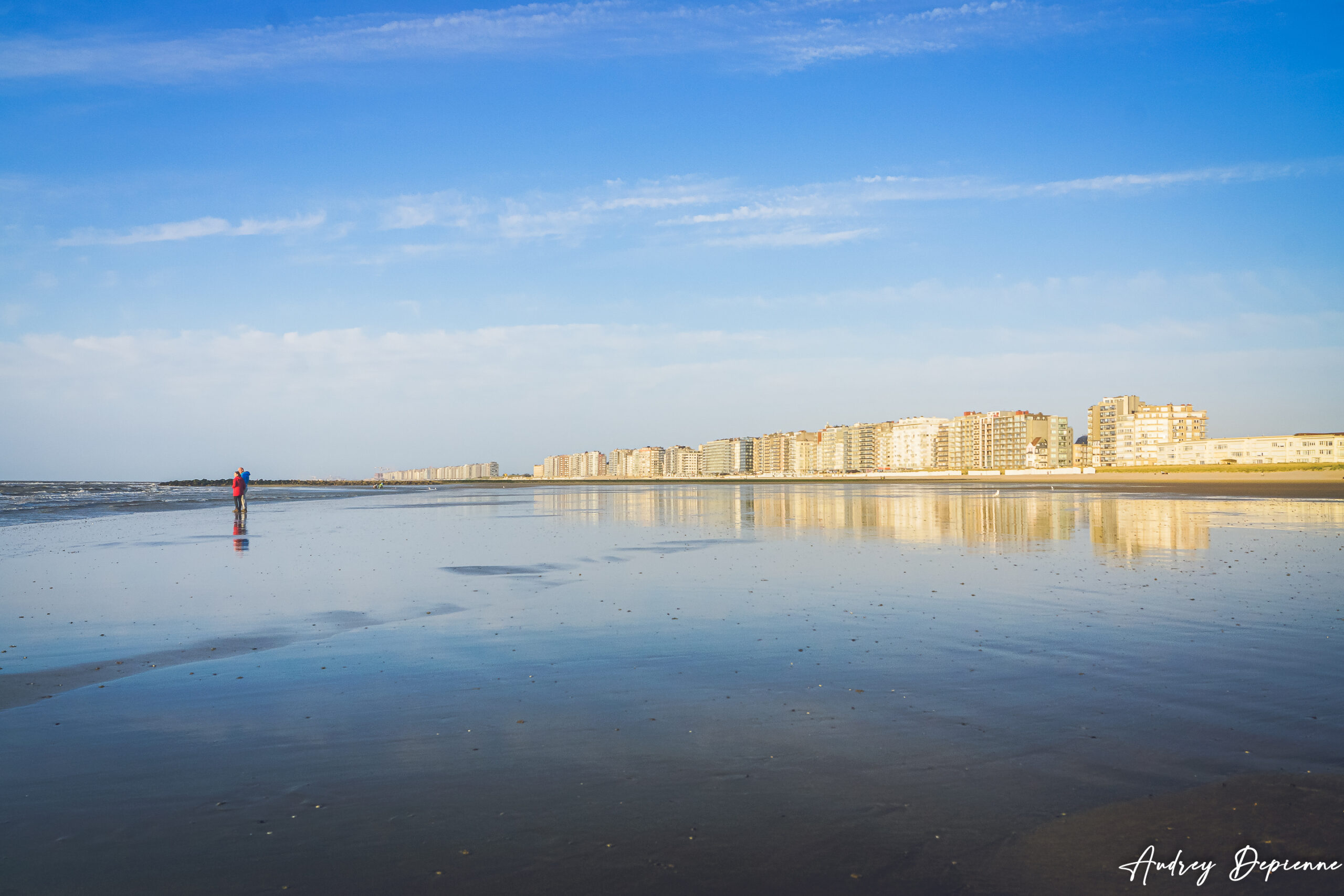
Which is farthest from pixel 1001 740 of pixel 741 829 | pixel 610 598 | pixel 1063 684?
pixel 610 598

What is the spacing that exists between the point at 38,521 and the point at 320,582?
29333 millimetres

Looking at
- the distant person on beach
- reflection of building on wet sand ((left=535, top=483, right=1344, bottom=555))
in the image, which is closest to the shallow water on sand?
reflection of building on wet sand ((left=535, top=483, right=1344, bottom=555))

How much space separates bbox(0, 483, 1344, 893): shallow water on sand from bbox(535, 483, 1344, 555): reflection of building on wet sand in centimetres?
763

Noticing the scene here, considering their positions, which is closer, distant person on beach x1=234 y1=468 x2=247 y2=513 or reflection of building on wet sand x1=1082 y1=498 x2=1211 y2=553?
reflection of building on wet sand x1=1082 y1=498 x2=1211 y2=553

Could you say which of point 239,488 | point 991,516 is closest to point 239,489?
point 239,488

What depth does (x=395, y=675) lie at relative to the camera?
30.3 ft

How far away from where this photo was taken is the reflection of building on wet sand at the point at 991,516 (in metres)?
26.2

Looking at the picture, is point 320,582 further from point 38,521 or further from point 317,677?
point 38,521

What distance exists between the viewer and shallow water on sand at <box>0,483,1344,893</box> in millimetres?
4926
